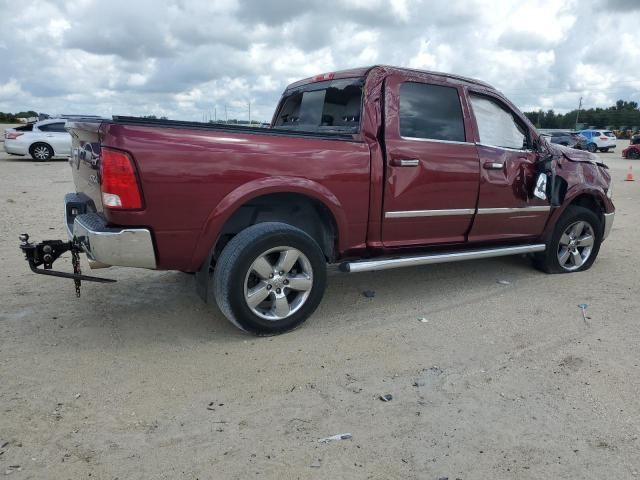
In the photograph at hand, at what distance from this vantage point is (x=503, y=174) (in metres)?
4.75

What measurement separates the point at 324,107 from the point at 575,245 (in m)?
3.07

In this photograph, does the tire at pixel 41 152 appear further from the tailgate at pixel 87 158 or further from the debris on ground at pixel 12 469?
the debris on ground at pixel 12 469

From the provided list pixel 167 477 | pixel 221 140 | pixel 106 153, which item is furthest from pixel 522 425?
pixel 106 153

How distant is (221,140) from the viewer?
11.1 feet

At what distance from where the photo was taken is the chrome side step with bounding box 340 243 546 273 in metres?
4.02

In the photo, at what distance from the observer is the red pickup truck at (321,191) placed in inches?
128

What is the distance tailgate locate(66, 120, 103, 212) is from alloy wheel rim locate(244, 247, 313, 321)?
112 centimetres

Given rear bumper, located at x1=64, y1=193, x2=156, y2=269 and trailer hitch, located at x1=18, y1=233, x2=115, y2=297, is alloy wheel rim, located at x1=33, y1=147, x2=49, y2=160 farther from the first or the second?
rear bumper, located at x1=64, y1=193, x2=156, y2=269

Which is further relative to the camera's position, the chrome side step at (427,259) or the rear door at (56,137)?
the rear door at (56,137)

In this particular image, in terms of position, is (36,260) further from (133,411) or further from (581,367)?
(581,367)

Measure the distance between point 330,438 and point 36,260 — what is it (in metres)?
2.38

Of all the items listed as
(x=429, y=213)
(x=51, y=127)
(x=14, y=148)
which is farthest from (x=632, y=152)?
(x=14, y=148)

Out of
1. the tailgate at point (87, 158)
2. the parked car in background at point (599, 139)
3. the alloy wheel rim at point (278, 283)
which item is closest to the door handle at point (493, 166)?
the alloy wheel rim at point (278, 283)

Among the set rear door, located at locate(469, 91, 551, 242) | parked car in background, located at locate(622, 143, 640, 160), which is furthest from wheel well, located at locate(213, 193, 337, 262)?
parked car in background, located at locate(622, 143, 640, 160)
